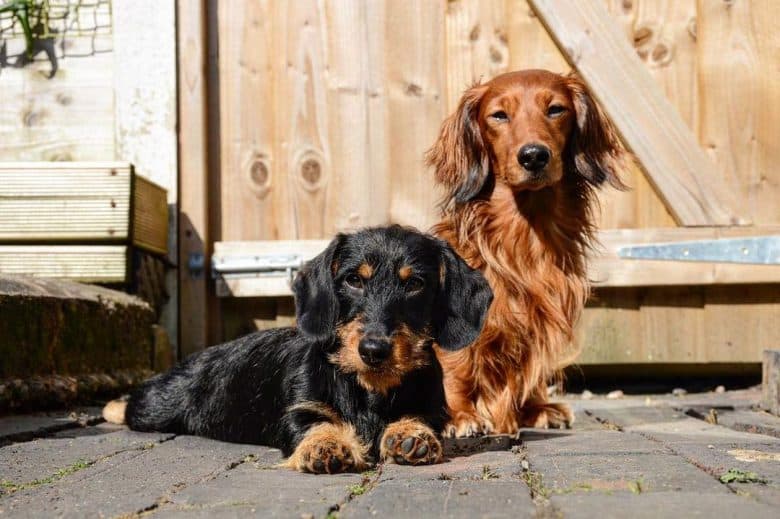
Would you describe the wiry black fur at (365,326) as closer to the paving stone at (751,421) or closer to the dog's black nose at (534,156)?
the dog's black nose at (534,156)

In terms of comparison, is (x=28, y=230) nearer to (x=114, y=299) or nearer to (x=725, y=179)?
(x=114, y=299)

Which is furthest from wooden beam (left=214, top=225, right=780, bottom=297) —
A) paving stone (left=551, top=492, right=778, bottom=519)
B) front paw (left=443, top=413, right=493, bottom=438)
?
paving stone (left=551, top=492, right=778, bottom=519)

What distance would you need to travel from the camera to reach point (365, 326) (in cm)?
295

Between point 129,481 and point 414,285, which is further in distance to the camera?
point 414,285

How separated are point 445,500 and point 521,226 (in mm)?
1998

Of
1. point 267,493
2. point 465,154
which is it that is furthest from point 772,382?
point 267,493

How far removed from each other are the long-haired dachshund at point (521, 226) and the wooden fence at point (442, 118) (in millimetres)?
1330

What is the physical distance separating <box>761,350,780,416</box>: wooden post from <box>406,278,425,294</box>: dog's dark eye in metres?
2.08

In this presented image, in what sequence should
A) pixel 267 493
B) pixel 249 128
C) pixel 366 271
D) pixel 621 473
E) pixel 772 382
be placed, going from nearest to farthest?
pixel 267 493, pixel 621 473, pixel 366 271, pixel 772 382, pixel 249 128

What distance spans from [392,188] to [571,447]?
2.67 meters

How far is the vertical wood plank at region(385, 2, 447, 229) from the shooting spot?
5582mm

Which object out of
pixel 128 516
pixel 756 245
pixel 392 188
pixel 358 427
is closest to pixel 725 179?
pixel 756 245

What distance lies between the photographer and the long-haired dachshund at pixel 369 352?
2932 millimetres

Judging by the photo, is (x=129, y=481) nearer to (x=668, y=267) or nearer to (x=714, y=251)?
(x=668, y=267)
